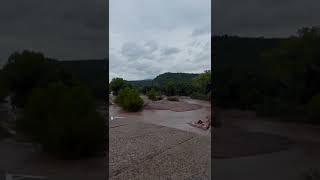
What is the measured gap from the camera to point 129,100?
1341 centimetres

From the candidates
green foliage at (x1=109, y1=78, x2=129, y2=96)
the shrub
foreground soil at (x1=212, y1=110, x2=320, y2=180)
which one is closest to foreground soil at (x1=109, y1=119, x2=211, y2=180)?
foreground soil at (x1=212, y1=110, x2=320, y2=180)

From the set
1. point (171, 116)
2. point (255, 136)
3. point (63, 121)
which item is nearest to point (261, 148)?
point (255, 136)

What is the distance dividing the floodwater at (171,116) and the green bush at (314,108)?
5.45 meters

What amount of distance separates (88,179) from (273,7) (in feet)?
7.59

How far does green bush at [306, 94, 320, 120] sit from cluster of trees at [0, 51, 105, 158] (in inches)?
75.6

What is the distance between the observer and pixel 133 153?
23.5 feet

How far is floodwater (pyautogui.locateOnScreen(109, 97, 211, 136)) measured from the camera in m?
10.5

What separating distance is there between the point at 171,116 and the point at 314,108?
345 inches

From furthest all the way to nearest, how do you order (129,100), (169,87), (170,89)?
(170,89)
(169,87)
(129,100)

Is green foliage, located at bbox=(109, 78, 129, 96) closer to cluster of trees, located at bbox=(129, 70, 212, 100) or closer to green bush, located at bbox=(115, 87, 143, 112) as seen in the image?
cluster of trees, located at bbox=(129, 70, 212, 100)

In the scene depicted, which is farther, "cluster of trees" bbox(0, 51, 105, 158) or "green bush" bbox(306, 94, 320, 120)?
"cluster of trees" bbox(0, 51, 105, 158)

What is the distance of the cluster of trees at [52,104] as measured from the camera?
13.1ft

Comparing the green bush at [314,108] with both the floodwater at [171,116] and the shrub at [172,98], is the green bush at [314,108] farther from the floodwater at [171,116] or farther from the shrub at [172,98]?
the shrub at [172,98]

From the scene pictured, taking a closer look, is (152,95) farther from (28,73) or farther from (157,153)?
(28,73)
